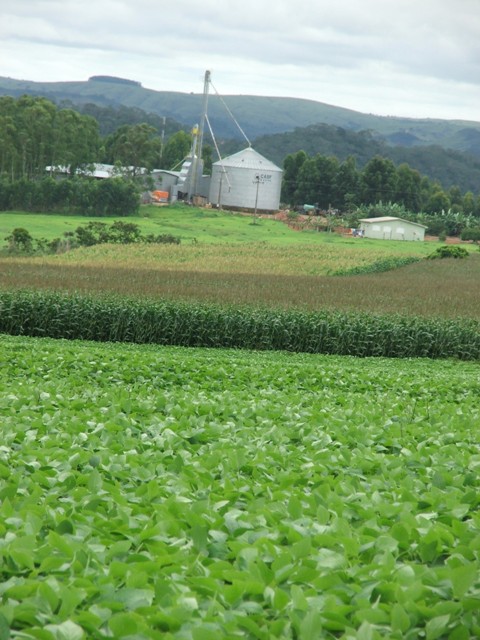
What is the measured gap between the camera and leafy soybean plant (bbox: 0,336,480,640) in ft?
10.8

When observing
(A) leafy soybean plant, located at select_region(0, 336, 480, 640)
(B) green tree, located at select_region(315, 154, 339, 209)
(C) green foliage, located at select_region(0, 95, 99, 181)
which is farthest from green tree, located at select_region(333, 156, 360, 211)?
(A) leafy soybean plant, located at select_region(0, 336, 480, 640)

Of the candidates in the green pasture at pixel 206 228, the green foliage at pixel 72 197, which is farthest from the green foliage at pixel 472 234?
the green foliage at pixel 72 197

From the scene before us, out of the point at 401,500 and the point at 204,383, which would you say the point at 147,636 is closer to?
the point at 401,500

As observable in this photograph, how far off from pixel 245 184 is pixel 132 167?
16436mm

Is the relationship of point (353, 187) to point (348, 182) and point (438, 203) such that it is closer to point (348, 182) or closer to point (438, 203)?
point (348, 182)

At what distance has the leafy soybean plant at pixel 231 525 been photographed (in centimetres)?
329

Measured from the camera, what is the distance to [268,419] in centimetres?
821

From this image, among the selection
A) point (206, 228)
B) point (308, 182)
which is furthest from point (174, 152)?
point (206, 228)

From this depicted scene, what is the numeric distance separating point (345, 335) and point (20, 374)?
1266 centimetres

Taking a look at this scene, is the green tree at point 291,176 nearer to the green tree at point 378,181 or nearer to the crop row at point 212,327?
the green tree at point 378,181

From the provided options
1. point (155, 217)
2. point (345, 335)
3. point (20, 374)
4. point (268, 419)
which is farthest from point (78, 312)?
point (155, 217)

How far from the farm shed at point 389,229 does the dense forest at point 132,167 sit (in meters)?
16.1

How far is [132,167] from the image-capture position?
343 ft

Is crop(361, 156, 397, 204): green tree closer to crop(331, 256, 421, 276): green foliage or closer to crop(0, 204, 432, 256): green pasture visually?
crop(0, 204, 432, 256): green pasture
